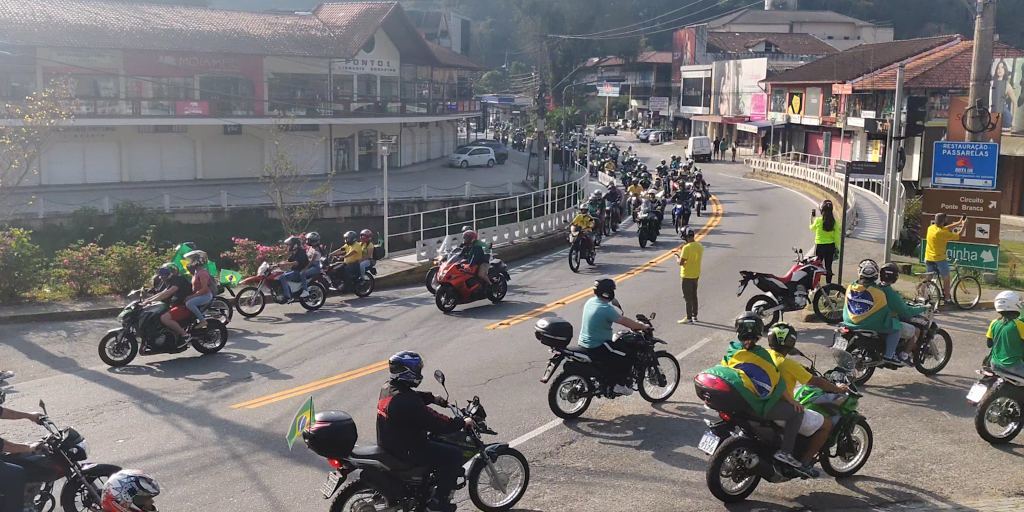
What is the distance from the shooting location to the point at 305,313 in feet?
58.5

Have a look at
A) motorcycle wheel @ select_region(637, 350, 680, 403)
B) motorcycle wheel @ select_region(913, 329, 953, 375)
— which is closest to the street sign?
motorcycle wheel @ select_region(913, 329, 953, 375)

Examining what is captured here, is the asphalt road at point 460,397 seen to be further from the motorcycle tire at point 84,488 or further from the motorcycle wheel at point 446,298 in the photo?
the motorcycle tire at point 84,488

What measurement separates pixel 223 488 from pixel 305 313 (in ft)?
30.7

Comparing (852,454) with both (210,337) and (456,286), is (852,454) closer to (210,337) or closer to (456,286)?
(210,337)

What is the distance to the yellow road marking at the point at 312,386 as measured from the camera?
11434 mm

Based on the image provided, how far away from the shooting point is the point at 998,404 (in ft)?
32.4

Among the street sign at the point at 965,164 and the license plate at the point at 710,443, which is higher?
the street sign at the point at 965,164

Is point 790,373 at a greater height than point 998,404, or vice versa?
point 790,373

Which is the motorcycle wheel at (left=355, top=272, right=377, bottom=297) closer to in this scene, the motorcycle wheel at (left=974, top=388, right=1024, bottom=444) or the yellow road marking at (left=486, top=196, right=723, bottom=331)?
the yellow road marking at (left=486, top=196, right=723, bottom=331)

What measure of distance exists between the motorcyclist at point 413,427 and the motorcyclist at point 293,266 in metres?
10.8

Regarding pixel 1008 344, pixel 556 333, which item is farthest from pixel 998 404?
pixel 556 333

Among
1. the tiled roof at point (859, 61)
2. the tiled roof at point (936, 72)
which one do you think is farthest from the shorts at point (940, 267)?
the tiled roof at point (859, 61)

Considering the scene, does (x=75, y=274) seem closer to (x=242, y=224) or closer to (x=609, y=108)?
(x=242, y=224)

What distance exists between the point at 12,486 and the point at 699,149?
2424 inches
